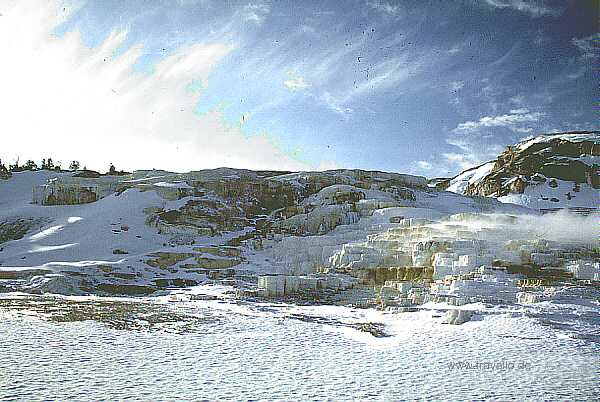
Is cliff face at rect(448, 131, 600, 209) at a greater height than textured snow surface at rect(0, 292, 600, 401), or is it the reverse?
cliff face at rect(448, 131, 600, 209)

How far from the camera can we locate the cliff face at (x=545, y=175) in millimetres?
66188

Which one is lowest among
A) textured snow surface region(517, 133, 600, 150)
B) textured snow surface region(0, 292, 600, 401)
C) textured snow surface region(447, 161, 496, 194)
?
textured snow surface region(0, 292, 600, 401)

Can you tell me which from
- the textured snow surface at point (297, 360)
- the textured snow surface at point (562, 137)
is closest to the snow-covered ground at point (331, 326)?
the textured snow surface at point (297, 360)

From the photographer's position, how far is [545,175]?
234 ft

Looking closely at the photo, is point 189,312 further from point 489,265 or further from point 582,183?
point 582,183

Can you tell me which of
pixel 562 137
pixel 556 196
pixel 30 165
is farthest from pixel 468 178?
pixel 30 165

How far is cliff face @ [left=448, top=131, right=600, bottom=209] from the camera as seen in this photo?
66.2 metres

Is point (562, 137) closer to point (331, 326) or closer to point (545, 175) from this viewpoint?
point (545, 175)

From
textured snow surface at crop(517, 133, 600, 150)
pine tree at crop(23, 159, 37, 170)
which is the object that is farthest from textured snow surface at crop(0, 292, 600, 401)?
textured snow surface at crop(517, 133, 600, 150)

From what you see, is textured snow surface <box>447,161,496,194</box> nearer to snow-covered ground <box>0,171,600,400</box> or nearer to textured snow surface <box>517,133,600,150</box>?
textured snow surface <box>517,133,600,150</box>

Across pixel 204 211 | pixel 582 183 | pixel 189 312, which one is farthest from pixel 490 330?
pixel 582 183

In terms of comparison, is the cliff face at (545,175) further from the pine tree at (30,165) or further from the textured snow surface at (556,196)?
the pine tree at (30,165)

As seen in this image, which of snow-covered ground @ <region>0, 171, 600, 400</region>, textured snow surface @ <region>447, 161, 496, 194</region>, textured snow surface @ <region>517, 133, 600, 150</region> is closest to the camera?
snow-covered ground @ <region>0, 171, 600, 400</region>

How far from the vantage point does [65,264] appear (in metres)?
23.0
